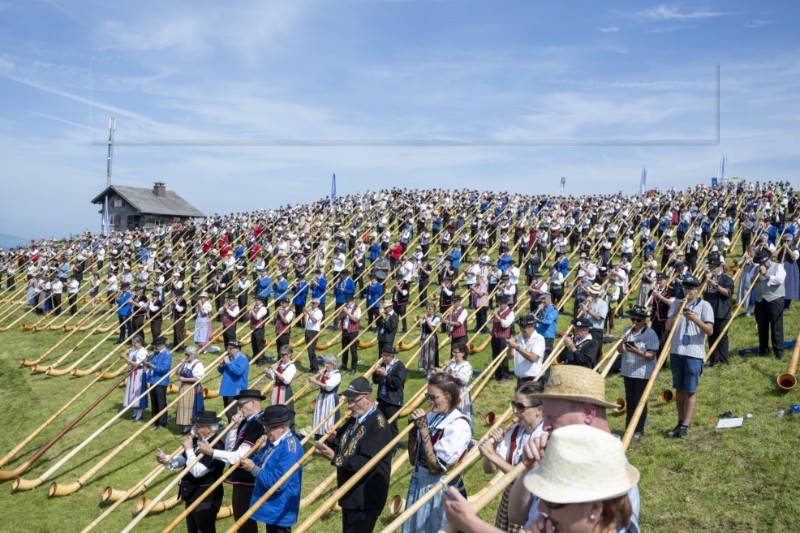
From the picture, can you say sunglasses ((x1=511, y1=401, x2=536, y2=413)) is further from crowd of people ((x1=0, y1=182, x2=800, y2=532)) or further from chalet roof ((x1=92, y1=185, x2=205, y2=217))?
chalet roof ((x1=92, y1=185, x2=205, y2=217))

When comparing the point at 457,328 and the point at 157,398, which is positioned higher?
the point at 457,328

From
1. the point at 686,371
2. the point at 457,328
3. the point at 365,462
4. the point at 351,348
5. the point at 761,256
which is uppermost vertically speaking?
the point at 761,256

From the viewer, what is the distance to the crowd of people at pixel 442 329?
12.2 feet

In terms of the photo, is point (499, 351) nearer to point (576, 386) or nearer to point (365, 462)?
point (365, 462)

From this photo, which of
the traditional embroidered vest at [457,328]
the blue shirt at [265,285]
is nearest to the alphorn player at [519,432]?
the traditional embroidered vest at [457,328]

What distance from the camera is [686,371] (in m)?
8.52

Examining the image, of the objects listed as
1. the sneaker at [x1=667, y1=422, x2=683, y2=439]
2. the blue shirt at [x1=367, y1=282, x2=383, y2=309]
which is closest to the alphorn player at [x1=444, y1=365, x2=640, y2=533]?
the sneaker at [x1=667, y1=422, x2=683, y2=439]

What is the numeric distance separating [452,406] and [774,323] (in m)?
8.53

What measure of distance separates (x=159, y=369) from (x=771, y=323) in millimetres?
12697

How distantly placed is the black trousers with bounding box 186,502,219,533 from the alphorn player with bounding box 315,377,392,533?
5.92ft

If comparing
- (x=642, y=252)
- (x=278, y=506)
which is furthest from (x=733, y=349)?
(x=642, y=252)

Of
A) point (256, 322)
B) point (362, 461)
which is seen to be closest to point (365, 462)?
point (362, 461)

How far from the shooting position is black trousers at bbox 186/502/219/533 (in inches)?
279

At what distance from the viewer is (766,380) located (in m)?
10.3
